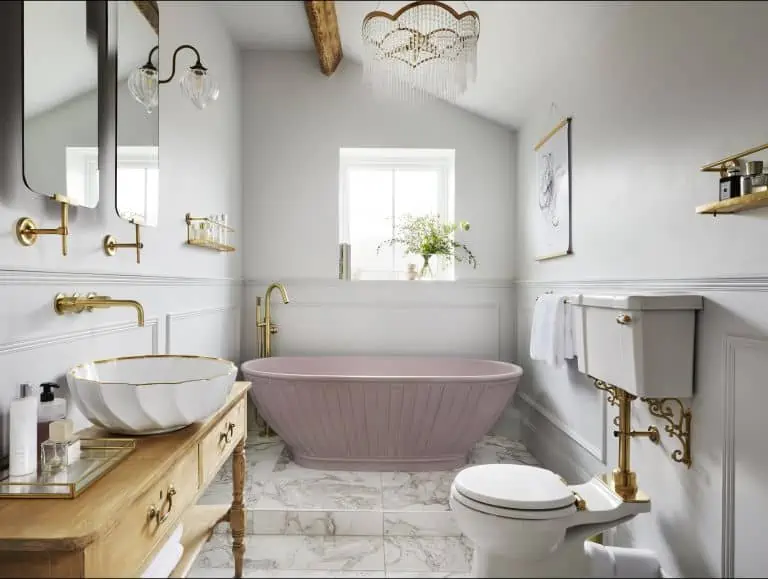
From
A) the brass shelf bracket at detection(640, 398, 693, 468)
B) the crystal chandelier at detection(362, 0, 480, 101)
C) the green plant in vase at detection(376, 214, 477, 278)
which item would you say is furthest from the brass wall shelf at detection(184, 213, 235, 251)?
the brass shelf bracket at detection(640, 398, 693, 468)

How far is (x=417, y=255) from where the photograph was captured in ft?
9.52

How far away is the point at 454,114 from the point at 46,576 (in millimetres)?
2719

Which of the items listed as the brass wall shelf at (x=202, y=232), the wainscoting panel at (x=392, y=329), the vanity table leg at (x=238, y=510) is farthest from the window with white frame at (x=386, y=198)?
the vanity table leg at (x=238, y=510)

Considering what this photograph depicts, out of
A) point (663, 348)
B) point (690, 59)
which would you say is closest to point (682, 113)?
point (690, 59)

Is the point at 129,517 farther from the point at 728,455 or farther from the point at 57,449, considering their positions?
the point at 728,455

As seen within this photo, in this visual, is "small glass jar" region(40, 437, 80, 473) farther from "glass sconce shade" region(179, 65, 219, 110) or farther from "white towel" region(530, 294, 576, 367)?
"white towel" region(530, 294, 576, 367)

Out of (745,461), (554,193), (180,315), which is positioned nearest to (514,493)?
(745,461)

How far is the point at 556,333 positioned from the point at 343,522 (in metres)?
0.99

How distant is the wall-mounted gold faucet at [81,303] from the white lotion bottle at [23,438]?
0.31m

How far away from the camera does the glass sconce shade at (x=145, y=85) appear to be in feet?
4.47

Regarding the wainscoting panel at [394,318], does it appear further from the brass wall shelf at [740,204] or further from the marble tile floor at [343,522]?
the brass wall shelf at [740,204]

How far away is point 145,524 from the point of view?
2.50 ft

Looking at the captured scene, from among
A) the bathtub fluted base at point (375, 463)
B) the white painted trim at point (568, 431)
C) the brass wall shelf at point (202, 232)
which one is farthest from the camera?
the bathtub fluted base at point (375, 463)

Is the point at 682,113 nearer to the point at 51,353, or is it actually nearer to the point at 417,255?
the point at 51,353
